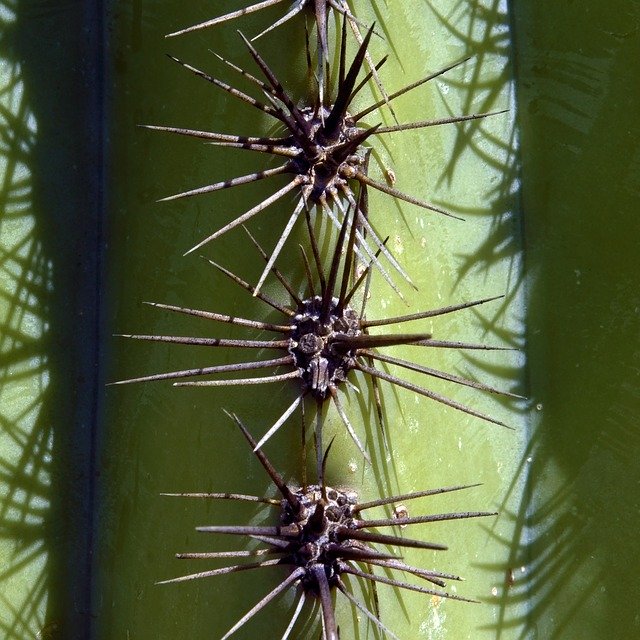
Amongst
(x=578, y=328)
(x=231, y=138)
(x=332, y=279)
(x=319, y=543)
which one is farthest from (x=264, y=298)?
(x=578, y=328)

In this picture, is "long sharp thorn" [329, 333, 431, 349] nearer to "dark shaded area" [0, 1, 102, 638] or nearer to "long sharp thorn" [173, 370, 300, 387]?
"long sharp thorn" [173, 370, 300, 387]

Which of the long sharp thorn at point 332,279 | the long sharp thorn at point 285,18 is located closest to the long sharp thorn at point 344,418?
the long sharp thorn at point 332,279

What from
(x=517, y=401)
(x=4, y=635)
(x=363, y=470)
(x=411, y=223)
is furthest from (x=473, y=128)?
(x=4, y=635)

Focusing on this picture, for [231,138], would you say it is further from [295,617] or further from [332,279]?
[295,617]

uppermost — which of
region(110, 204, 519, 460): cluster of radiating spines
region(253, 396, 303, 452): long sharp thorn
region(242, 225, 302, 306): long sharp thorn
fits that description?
region(242, 225, 302, 306): long sharp thorn

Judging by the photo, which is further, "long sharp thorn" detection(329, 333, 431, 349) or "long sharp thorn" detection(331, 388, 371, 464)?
"long sharp thorn" detection(331, 388, 371, 464)

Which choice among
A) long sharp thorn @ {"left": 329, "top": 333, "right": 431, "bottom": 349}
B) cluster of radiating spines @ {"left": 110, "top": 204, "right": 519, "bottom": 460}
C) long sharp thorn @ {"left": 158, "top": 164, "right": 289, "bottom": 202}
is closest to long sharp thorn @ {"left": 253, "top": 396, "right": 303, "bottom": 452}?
cluster of radiating spines @ {"left": 110, "top": 204, "right": 519, "bottom": 460}
